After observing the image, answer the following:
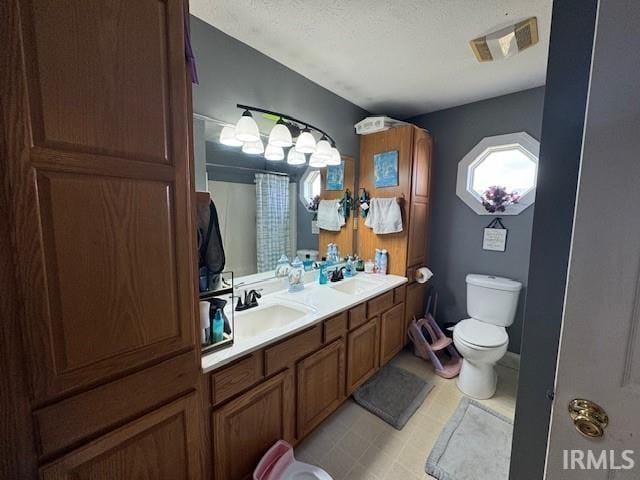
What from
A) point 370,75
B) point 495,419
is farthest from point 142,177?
point 495,419

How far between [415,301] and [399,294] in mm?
436

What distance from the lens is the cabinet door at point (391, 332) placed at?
2104mm

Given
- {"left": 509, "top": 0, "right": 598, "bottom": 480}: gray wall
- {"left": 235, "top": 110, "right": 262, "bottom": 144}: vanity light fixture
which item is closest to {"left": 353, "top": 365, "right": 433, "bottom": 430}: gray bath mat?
{"left": 509, "top": 0, "right": 598, "bottom": 480}: gray wall

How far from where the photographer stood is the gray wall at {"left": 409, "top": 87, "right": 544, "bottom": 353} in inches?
87.7

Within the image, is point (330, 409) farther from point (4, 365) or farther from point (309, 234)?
point (4, 365)

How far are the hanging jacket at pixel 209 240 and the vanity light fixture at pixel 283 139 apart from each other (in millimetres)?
627

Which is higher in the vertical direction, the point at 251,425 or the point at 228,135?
the point at 228,135

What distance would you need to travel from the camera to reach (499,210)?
7.64 ft

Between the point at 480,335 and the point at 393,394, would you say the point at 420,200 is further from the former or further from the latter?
the point at 393,394

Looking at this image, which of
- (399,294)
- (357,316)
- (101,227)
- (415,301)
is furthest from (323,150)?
(415,301)

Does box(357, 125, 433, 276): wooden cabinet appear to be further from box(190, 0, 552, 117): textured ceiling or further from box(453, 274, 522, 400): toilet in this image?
box(453, 274, 522, 400): toilet

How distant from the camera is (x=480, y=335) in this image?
2004 millimetres

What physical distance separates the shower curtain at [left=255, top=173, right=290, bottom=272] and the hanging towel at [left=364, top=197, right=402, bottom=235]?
2.96 ft

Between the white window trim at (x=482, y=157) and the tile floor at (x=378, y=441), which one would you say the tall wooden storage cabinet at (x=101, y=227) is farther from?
the white window trim at (x=482, y=157)
